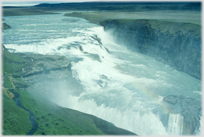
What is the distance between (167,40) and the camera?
26.0m

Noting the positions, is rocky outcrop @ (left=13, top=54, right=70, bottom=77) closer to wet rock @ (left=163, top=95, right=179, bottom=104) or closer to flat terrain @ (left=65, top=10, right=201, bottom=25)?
wet rock @ (left=163, top=95, right=179, bottom=104)

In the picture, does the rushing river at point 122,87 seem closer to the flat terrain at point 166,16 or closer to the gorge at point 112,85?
the gorge at point 112,85

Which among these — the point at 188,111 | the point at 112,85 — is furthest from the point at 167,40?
the point at 188,111

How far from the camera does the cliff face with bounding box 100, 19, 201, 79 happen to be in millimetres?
21250

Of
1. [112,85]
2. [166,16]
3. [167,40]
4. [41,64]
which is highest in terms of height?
[166,16]

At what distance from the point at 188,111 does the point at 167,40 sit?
1545 cm

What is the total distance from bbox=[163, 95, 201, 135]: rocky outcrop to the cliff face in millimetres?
7591

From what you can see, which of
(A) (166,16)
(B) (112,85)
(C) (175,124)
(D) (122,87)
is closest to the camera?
(C) (175,124)

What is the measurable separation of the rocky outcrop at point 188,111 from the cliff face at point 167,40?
7591mm

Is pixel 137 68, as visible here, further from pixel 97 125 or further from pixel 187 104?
pixel 97 125

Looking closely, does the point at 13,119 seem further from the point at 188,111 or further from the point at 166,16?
the point at 166,16

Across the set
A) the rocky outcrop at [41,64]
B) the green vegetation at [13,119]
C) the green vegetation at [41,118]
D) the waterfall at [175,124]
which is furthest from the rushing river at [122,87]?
the green vegetation at [13,119]

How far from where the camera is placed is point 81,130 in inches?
396

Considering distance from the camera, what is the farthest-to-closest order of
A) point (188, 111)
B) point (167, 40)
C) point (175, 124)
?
point (167, 40)
point (188, 111)
point (175, 124)
